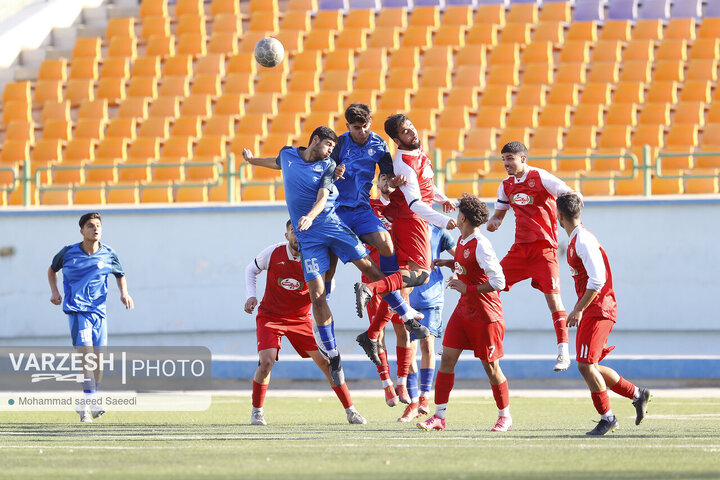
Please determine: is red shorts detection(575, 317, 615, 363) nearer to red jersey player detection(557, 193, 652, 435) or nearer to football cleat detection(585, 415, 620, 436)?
red jersey player detection(557, 193, 652, 435)

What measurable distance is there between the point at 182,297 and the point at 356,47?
7.16 m

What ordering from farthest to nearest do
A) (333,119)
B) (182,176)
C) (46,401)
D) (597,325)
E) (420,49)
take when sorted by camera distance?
(420,49)
(333,119)
(182,176)
(46,401)
(597,325)

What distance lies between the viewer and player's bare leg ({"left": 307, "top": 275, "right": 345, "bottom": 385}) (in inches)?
365

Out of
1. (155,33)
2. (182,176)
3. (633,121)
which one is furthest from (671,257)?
(155,33)

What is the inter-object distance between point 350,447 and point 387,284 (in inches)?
77.6

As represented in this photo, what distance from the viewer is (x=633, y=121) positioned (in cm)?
1966

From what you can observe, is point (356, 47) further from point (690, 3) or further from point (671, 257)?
point (671, 257)

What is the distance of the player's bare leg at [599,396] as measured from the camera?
27.6 feet

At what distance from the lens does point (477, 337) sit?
859 cm

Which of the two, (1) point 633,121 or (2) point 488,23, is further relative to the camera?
Result: (2) point 488,23

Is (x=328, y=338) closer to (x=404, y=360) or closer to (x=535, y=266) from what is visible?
(x=404, y=360)

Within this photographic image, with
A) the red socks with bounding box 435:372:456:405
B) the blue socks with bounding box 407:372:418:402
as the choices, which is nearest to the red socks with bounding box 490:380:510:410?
the red socks with bounding box 435:372:456:405

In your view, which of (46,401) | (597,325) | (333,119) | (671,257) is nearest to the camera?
(597,325)

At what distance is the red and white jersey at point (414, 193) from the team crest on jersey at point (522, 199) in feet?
2.99
